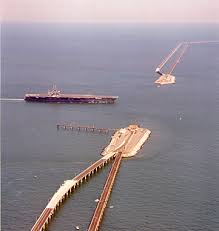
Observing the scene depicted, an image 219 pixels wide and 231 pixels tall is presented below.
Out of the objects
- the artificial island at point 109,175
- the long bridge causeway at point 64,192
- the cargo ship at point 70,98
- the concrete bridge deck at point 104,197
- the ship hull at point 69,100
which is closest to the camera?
the concrete bridge deck at point 104,197

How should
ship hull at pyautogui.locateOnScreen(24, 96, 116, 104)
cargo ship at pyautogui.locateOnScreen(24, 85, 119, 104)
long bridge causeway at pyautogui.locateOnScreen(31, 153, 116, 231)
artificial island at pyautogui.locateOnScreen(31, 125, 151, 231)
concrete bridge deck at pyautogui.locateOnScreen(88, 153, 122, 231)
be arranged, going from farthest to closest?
cargo ship at pyautogui.locateOnScreen(24, 85, 119, 104) → ship hull at pyautogui.locateOnScreen(24, 96, 116, 104) → artificial island at pyautogui.locateOnScreen(31, 125, 151, 231) → long bridge causeway at pyautogui.locateOnScreen(31, 153, 116, 231) → concrete bridge deck at pyautogui.locateOnScreen(88, 153, 122, 231)

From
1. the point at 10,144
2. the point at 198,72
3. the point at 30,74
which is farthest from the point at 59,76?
the point at 10,144

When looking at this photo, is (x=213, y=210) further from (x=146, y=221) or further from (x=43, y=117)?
(x=43, y=117)

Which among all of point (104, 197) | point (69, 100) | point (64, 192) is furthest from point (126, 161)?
point (69, 100)

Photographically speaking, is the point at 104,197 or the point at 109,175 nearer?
the point at 104,197

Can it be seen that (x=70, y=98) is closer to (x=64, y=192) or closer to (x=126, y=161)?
(x=126, y=161)

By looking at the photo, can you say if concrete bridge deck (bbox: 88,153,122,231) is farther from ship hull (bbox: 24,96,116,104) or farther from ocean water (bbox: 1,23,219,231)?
ship hull (bbox: 24,96,116,104)

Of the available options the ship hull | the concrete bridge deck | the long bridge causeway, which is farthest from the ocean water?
the ship hull

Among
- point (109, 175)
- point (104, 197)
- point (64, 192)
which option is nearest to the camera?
point (104, 197)

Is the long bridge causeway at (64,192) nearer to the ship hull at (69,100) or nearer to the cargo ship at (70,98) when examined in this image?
the ship hull at (69,100)

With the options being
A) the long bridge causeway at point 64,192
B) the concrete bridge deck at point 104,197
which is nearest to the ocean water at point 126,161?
the concrete bridge deck at point 104,197

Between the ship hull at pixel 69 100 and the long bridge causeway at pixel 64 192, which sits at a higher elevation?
the ship hull at pixel 69 100
